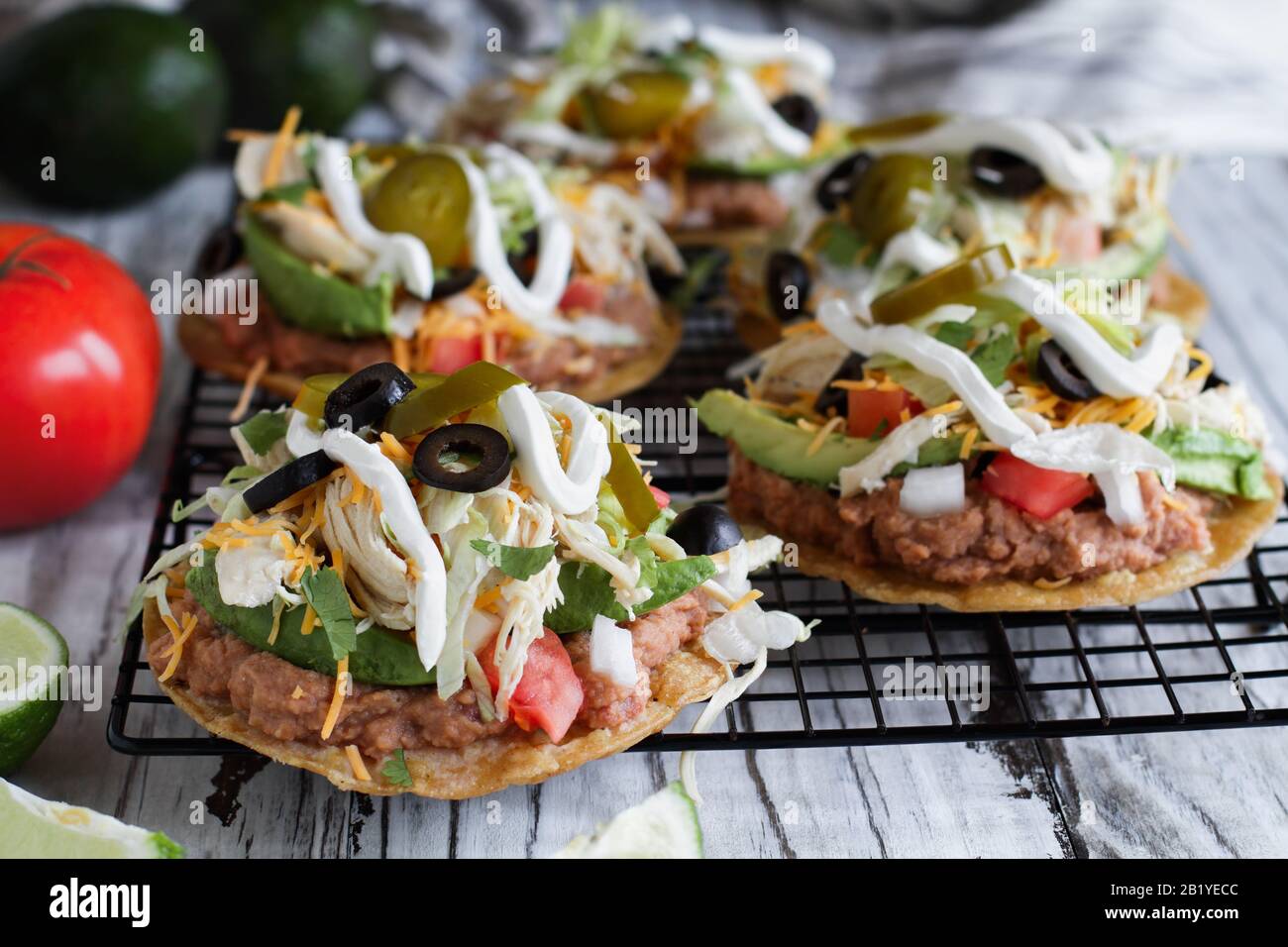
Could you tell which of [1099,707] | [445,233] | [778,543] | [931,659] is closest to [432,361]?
[445,233]

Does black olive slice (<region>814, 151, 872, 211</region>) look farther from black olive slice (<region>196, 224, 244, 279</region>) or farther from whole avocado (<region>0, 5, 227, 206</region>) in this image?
whole avocado (<region>0, 5, 227, 206</region>)

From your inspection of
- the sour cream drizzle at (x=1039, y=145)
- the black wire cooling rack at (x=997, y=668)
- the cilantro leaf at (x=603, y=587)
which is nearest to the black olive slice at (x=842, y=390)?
the black wire cooling rack at (x=997, y=668)

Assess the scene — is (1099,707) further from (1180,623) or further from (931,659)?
(1180,623)

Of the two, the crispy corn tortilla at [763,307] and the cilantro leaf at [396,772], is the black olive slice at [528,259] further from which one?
the cilantro leaf at [396,772]

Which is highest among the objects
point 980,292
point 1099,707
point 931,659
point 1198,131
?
point 980,292

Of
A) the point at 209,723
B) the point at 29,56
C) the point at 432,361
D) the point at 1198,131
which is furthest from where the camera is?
the point at 1198,131

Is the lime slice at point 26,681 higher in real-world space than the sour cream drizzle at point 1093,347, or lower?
lower
